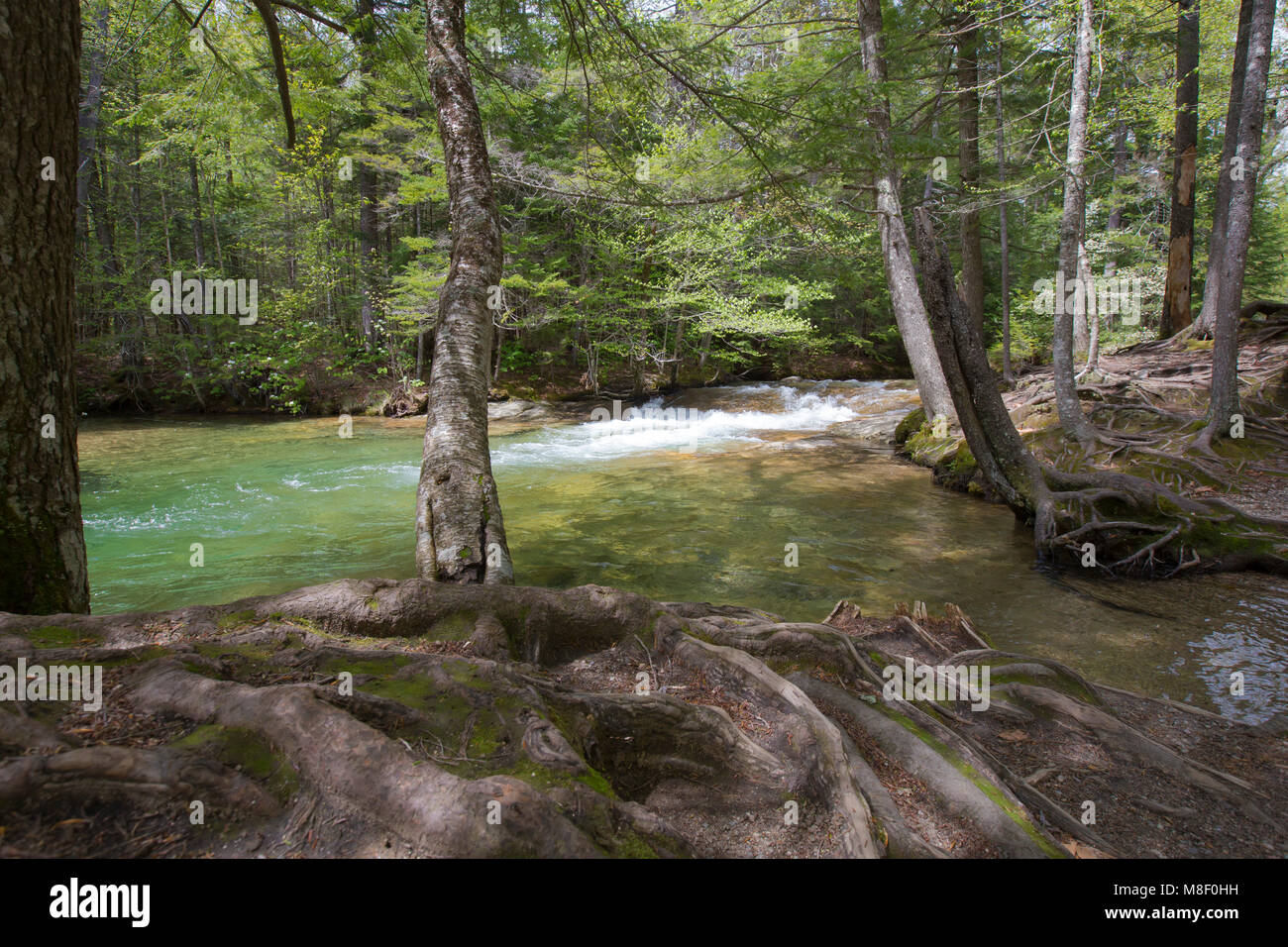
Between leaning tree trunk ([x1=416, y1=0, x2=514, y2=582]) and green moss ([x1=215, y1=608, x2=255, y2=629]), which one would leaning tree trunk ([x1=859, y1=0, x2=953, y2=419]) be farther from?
green moss ([x1=215, y1=608, x2=255, y2=629])

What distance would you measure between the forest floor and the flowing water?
1.29m

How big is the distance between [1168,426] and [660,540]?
816cm

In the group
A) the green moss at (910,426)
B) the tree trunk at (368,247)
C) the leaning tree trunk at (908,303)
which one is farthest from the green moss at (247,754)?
the tree trunk at (368,247)

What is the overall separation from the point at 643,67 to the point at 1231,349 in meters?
8.42

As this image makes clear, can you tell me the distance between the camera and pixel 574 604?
3574 mm

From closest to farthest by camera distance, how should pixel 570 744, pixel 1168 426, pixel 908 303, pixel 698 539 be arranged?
pixel 570 744 → pixel 698 539 → pixel 1168 426 → pixel 908 303

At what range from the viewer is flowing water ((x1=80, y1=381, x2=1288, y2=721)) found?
5043mm

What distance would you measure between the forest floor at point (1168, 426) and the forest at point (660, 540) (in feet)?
0.25

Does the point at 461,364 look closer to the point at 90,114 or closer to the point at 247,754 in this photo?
the point at 247,754

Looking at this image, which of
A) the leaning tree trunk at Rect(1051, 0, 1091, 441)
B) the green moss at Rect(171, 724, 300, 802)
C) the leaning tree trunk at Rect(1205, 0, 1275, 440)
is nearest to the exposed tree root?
the green moss at Rect(171, 724, 300, 802)

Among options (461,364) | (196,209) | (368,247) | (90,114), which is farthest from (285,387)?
(461,364)

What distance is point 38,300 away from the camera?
9.21 feet

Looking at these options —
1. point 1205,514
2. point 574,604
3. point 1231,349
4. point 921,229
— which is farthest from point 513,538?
point 1231,349

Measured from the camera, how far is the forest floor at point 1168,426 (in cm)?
772
